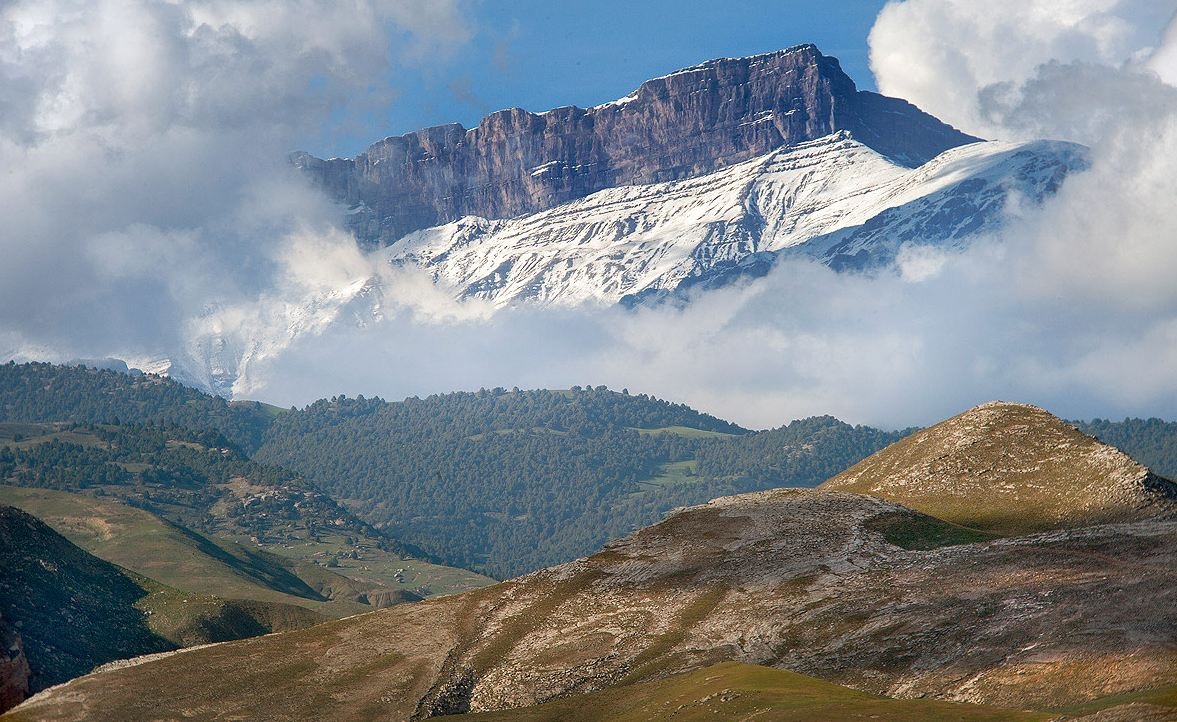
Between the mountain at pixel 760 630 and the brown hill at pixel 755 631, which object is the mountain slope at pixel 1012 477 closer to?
the mountain at pixel 760 630

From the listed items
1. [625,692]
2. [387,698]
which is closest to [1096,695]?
[625,692]

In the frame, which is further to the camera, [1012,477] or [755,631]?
[1012,477]

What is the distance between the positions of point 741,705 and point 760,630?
2969 centimetres

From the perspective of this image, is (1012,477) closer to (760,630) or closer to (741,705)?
(760,630)

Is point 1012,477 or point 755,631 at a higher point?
point 1012,477

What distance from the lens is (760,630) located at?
104m

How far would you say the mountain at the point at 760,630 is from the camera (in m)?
78.8

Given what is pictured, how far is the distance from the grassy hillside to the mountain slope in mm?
61327

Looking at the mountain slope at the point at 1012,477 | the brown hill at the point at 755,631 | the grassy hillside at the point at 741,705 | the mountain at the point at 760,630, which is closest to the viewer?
the grassy hillside at the point at 741,705

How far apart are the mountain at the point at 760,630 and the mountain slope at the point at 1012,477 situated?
5.93 ft

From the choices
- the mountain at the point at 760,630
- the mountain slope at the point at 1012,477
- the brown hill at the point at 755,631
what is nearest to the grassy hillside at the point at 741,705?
the mountain at the point at 760,630

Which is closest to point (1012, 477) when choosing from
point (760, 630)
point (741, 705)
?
→ point (760, 630)

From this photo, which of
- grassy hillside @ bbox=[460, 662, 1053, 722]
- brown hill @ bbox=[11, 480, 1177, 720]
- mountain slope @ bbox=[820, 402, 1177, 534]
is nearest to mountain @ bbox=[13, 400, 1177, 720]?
brown hill @ bbox=[11, 480, 1177, 720]

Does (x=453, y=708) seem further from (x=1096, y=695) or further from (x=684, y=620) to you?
(x=1096, y=695)
